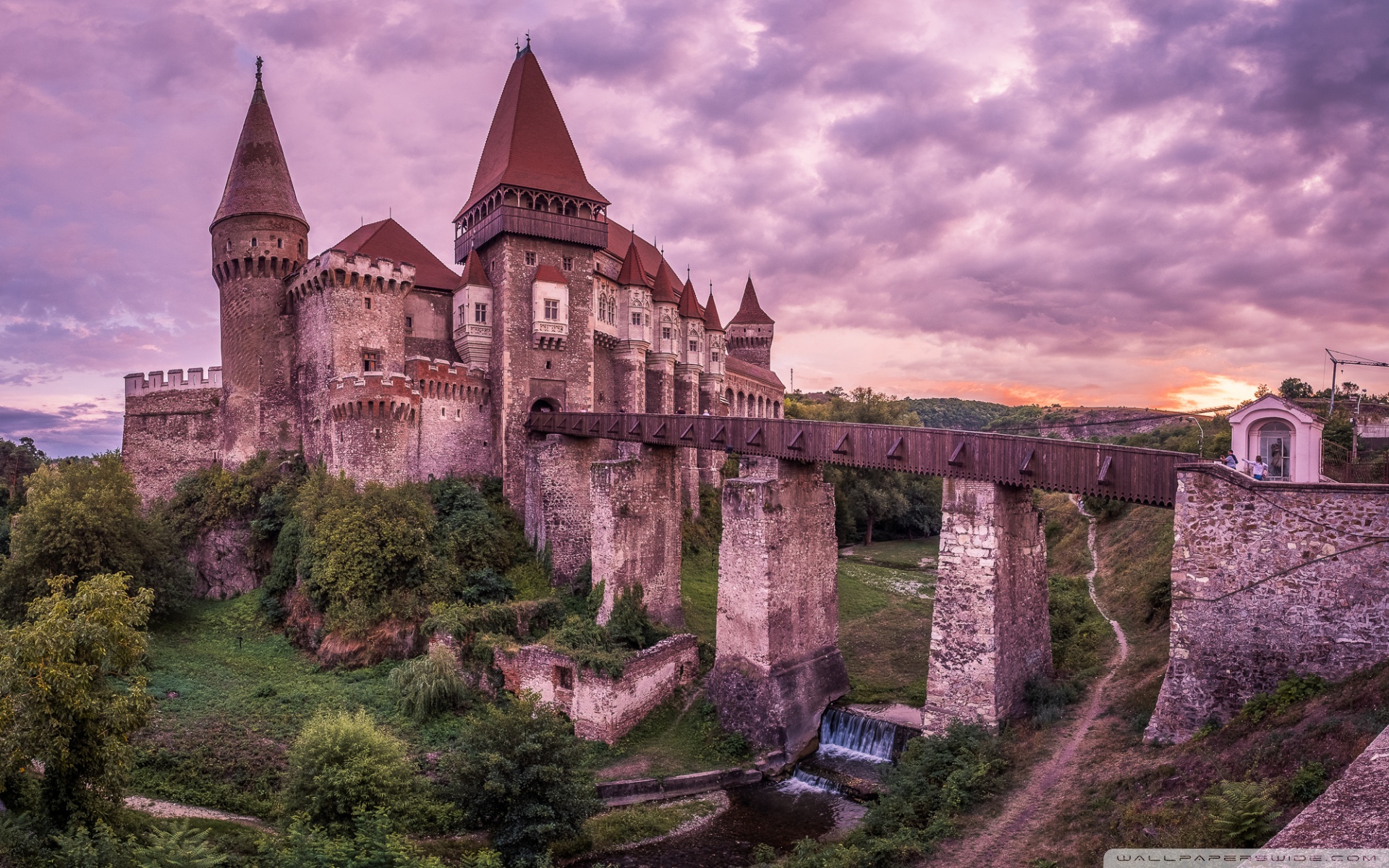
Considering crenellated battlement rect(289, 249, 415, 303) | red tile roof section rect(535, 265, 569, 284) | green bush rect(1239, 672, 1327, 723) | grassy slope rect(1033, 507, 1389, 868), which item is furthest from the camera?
red tile roof section rect(535, 265, 569, 284)

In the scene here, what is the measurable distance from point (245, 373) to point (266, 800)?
23114mm

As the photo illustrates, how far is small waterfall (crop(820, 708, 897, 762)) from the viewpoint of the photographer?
19.5m

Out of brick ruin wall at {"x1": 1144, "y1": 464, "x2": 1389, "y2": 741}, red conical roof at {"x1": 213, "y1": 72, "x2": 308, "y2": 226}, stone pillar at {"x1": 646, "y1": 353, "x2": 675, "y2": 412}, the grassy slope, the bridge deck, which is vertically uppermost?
red conical roof at {"x1": 213, "y1": 72, "x2": 308, "y2": 226}

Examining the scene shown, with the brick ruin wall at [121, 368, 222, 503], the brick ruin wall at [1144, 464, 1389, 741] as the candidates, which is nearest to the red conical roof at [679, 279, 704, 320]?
the brick ruin wall at [121, 368, 222, 503]

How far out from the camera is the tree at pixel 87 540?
89.5ft

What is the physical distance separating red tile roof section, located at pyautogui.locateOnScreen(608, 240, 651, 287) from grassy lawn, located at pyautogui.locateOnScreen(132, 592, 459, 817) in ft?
68.9

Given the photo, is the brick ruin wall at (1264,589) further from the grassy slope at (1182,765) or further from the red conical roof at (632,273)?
the red conical roof at (632,273)

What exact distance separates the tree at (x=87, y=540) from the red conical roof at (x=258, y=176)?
12054 millimetres

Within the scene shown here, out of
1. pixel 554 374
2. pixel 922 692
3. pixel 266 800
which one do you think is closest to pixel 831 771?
pixel 922 692

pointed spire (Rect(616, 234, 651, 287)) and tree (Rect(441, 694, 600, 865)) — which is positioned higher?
pointed spire (Rect(616, 234, 651, 287))

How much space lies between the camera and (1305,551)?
12602mm

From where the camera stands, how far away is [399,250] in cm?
3572

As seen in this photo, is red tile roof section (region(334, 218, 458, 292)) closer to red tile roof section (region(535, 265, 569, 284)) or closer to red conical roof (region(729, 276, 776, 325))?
red tile roof section (region(535, 265, 569, 284))

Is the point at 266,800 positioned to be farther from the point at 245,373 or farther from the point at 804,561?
the point at 245,373
